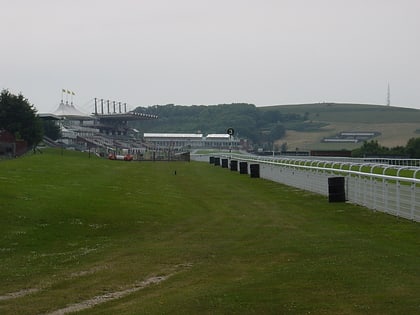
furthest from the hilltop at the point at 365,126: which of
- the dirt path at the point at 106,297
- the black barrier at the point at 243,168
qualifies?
the dirt path at the point at 106,297

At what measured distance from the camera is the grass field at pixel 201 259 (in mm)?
8609

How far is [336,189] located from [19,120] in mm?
79706

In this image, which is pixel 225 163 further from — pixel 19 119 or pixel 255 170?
pixel 19 119

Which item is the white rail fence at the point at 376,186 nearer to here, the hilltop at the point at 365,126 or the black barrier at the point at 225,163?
the black barrier at the point at 225,163

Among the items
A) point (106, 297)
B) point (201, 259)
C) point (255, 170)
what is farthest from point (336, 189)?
point (255, 170)

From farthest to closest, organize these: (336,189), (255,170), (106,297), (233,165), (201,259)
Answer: (233,165)
(255,170)
(336,189)
(201,259)
(106,297)

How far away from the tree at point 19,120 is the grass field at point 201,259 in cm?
7772

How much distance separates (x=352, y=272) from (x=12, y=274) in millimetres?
5190

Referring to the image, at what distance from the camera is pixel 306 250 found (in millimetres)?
12680

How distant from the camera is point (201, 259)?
40.6 ft

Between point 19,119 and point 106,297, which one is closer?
point 106,297

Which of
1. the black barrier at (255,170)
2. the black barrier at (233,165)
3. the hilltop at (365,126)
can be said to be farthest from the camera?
the hilltop at (365,126)

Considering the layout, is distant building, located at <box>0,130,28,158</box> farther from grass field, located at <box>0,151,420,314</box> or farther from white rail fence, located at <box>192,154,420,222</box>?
grass field, located at <box>0,151,420,314</box>

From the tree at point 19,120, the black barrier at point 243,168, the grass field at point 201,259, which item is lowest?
the black barrier at point 243,168
